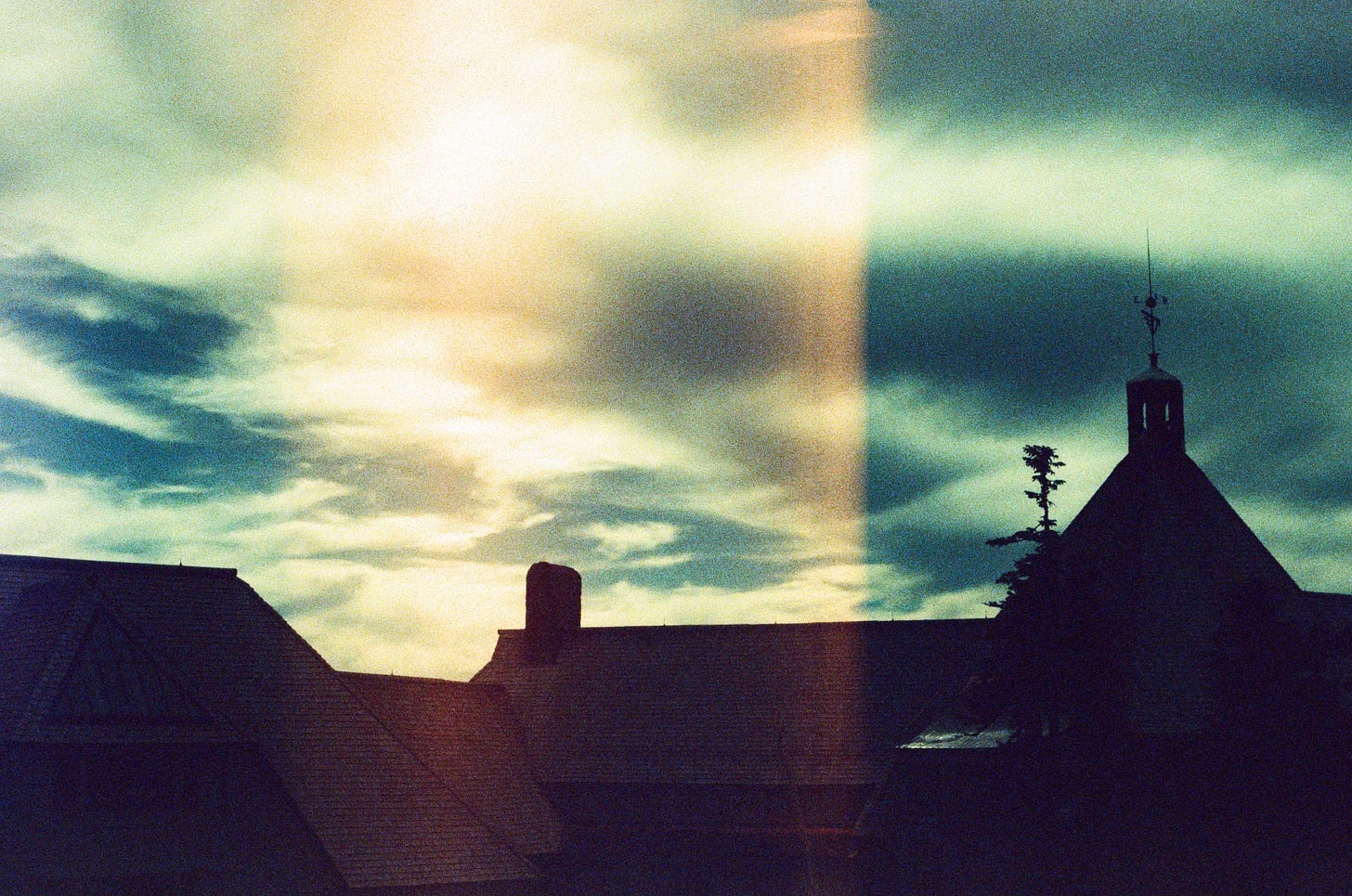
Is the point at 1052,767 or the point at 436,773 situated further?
the point at 436,773

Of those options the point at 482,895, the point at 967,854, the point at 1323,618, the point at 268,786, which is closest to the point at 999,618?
the point at 967,854

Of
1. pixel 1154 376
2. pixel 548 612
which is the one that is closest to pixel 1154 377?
pixel 1154 376

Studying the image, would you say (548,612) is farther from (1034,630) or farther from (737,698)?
(1034,630)

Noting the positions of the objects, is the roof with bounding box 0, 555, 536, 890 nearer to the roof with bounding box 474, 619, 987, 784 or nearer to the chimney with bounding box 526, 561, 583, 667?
the roof with bounding box 474, 619, 987, 784

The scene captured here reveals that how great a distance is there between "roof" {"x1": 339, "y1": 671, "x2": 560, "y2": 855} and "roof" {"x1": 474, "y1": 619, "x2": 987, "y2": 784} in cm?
139

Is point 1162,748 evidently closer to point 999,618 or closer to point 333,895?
point 999,618

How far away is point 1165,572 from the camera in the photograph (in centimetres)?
4259

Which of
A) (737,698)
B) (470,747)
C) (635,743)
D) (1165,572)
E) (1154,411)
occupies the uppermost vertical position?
(1154,411)

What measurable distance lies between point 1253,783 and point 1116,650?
4426mm

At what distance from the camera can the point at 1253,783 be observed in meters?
37.9

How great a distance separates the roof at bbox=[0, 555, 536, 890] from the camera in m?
38.2

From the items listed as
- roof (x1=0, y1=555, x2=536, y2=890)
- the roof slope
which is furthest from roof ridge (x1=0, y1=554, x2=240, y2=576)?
the roof slope

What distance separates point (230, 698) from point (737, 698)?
18.7 meters

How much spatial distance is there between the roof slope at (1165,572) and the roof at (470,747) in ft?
62.5
